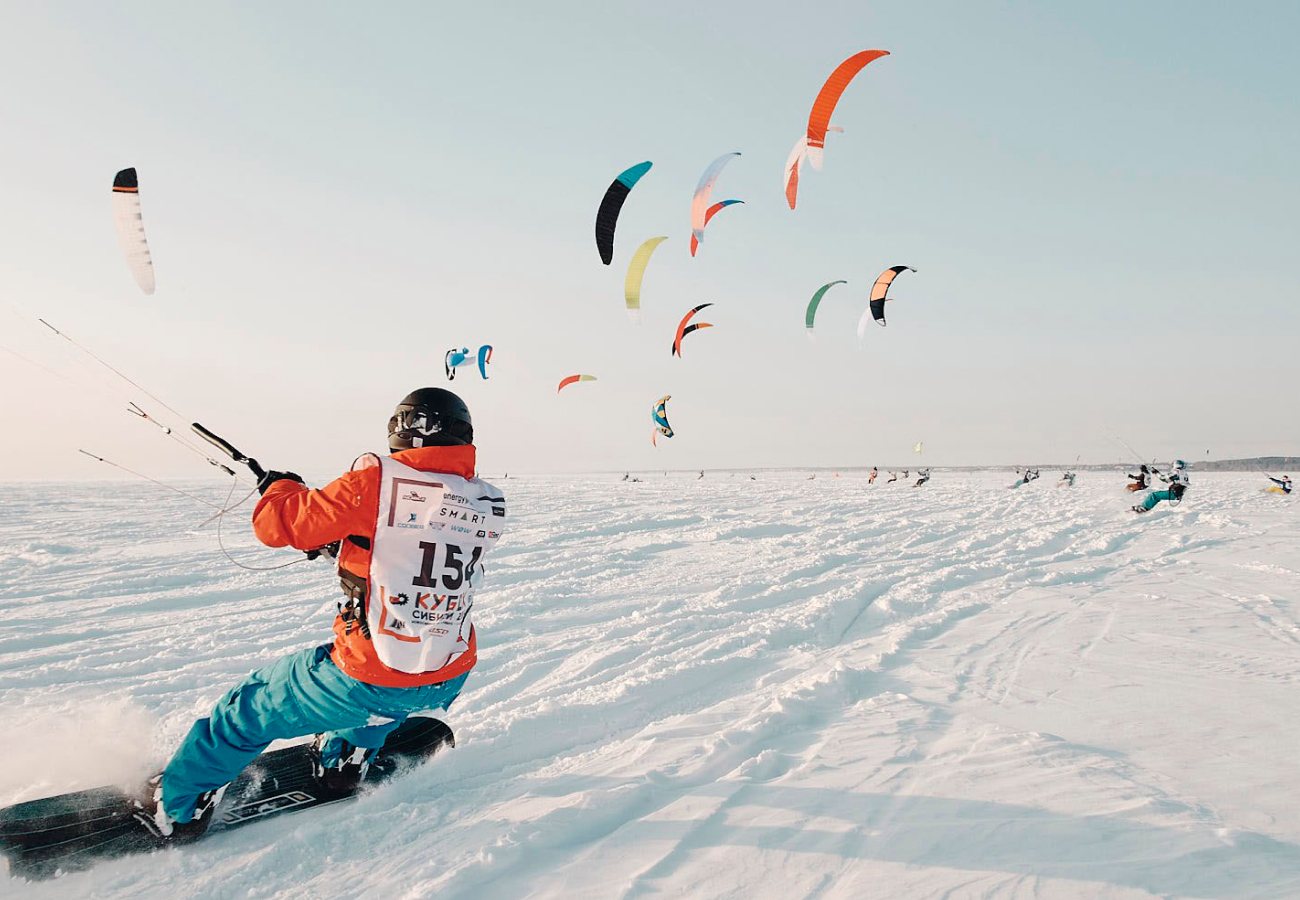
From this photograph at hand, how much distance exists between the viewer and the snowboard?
2557 mm

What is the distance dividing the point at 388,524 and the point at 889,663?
4.06 meters

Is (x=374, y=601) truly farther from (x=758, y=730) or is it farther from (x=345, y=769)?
(x=758, y=730)

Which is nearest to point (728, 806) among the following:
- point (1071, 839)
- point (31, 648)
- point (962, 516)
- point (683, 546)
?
point (1071, 839)

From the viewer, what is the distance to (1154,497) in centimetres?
1764

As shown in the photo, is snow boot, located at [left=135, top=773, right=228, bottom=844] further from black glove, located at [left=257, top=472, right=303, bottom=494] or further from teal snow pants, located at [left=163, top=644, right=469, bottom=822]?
black glove, located at [left=257, top=472, right=303, bottom=494]

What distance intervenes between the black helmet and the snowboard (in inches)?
70.3

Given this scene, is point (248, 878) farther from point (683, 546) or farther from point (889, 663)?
point (683, 546)

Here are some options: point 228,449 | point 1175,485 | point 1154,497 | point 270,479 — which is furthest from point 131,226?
point 1175,485

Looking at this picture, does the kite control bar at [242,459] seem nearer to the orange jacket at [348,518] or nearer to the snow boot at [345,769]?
the orange jacket at [348,518]

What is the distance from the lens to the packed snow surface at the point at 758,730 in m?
2.28

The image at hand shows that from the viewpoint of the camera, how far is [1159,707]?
373cm

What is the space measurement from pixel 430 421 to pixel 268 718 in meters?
1.48

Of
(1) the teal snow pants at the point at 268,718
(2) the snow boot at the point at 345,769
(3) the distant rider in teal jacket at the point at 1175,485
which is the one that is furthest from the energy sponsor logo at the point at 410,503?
(3) the distant rider in teal jacket at the point at 1175,485

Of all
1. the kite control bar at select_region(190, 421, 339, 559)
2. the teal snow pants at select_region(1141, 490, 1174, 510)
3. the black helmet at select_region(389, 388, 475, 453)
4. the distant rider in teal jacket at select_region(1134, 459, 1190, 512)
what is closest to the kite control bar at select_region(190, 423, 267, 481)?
the kite control bar at select_region(190, 421, 339, 559)
